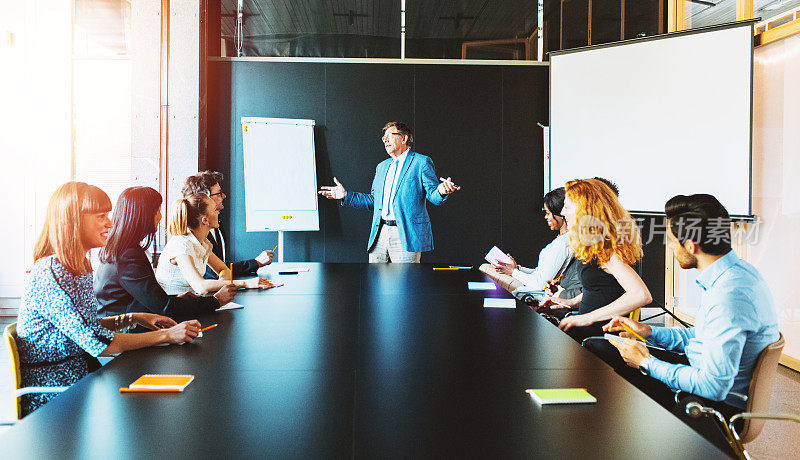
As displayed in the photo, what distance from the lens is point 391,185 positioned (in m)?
5.34

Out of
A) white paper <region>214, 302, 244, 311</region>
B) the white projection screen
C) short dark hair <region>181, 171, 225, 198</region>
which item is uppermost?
the white projection screen

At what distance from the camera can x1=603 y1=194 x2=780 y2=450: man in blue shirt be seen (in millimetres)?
1857

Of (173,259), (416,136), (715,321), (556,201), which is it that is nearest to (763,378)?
(715,321)

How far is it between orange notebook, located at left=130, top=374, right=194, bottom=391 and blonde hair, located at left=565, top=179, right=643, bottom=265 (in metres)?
1.82

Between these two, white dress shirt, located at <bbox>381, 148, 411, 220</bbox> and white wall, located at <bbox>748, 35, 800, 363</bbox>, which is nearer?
white wall, located at <bbox>748, 35, 800, 363</bbox>

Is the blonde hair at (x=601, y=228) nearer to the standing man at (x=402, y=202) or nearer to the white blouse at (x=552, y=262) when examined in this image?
the white blouse at (x=552, y=262)

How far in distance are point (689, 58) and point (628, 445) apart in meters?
4.62

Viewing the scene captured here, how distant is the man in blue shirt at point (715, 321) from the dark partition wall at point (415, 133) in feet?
14.4

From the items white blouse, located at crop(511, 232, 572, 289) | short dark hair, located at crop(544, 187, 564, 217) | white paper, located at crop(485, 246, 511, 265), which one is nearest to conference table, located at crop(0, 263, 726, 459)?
white blouse, located at crop(511, 232, 572, 289)

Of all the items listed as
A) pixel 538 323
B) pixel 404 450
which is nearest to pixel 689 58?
pixel 538 323

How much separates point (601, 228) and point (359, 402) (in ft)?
5.53

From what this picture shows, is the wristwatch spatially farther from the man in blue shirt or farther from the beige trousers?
the beige trousers

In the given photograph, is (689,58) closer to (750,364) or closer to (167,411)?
(750,364)

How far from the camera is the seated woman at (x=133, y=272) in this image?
2594 mm
